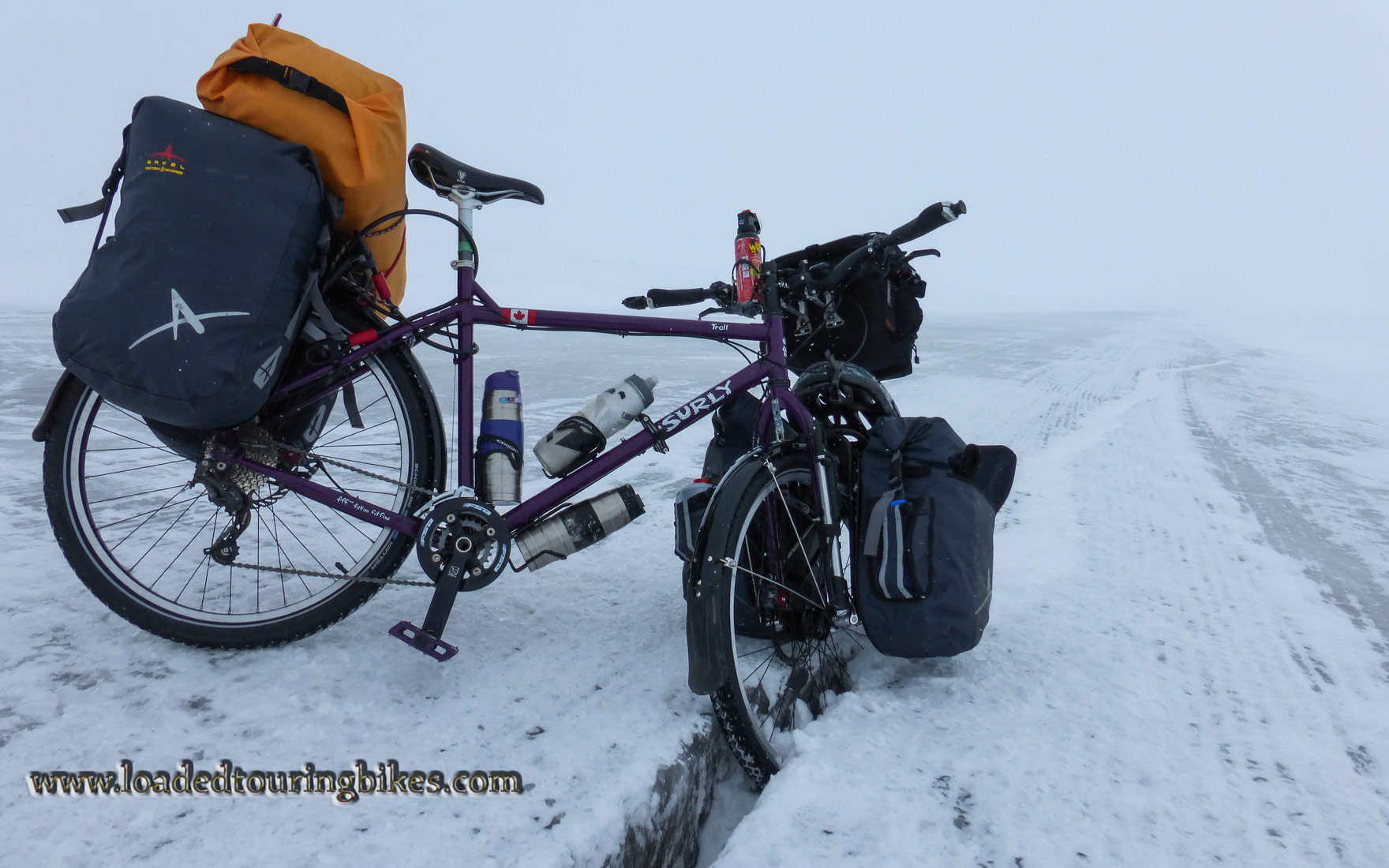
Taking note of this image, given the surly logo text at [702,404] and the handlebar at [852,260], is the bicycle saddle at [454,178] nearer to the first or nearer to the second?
the handlebar at [852,260]

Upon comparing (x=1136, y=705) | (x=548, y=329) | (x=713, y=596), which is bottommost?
A: (x=1136, y=705)

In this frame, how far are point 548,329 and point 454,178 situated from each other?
0.47 metres

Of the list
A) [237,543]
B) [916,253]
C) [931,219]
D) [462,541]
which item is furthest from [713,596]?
[237,543]

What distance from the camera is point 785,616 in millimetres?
2018

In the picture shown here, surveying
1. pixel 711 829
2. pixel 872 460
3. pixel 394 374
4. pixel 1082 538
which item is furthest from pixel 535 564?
pixel 1082 538

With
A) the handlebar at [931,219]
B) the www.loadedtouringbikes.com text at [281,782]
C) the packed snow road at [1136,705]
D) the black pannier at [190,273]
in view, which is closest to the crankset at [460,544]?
the www.loadedtouringbikes.com text at [281,782]

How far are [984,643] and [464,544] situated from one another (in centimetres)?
156

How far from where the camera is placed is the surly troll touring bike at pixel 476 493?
1.80 metres

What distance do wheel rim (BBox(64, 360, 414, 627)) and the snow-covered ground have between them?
0.49 ft

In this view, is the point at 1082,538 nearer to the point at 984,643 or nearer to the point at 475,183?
the point at 984,643

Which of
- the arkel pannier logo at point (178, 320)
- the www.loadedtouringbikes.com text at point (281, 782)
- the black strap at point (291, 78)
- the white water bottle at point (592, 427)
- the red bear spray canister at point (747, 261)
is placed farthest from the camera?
the red bear spray canister at point (747, 261)

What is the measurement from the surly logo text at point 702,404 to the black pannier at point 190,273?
3.40ft

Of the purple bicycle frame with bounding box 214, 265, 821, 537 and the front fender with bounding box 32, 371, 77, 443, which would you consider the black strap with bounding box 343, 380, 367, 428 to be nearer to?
the purple bicycle frame with bounding box 214, 265, 821, 537

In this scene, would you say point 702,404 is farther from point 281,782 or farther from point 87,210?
point 87,210
